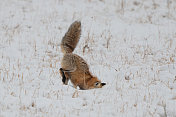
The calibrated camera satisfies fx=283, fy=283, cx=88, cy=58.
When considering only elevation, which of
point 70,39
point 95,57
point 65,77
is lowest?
point 65,77

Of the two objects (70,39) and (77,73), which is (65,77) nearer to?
(77,73)

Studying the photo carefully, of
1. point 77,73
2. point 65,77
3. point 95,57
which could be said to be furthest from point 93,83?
point 95,57

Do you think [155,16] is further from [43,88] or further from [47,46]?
[43,88]

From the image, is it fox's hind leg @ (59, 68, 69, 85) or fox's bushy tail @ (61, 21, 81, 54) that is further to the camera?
fox's bushy tail @ (61, 21, 81, 54)

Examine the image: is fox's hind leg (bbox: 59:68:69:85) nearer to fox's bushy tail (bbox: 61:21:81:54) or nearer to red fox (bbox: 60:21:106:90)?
red fox (bbox: 60:21:106:90)

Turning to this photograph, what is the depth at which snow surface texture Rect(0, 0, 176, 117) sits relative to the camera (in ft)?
17.1

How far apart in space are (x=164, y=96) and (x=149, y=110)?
794 mm

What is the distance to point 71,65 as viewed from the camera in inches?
269

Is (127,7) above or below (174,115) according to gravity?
above

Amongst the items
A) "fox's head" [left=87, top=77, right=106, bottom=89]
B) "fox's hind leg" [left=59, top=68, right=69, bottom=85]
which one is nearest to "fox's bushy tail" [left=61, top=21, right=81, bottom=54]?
"fox's hind leg" [left=59, top=68, right=69, bottom=85]

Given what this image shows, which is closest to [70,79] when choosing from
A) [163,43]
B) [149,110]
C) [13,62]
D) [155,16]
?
[13,62]

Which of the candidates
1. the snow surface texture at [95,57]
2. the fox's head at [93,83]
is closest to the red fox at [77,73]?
the fox's head at [93,83]

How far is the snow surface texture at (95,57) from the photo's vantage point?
521 cm

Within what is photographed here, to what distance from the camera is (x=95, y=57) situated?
895 centimetres
